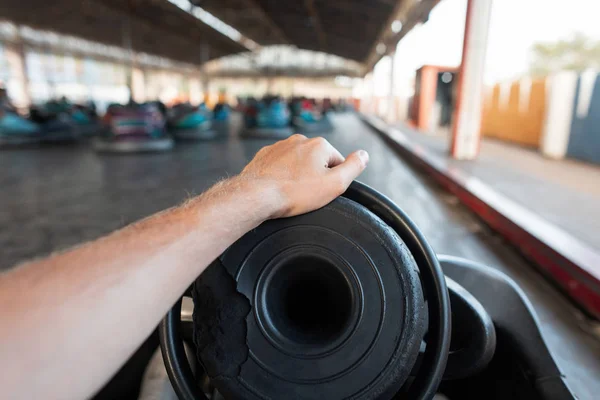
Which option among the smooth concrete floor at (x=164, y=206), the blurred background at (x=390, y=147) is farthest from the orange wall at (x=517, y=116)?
the smooth concrete floor at (x=164, y=206)

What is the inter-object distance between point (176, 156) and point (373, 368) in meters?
6.41

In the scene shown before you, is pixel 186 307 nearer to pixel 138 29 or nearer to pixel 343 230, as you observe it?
pixel 343 230

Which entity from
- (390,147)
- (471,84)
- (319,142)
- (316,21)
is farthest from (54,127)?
(316,21)

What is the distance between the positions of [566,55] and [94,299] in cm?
3503

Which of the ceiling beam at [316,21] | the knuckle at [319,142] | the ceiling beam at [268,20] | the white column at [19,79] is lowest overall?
the knuckle at [319,142]

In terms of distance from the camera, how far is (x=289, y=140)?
28.9 inches

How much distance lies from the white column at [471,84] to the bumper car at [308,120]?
5.40 metres

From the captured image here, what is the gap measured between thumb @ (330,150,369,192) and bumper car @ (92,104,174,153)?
6.99 meters

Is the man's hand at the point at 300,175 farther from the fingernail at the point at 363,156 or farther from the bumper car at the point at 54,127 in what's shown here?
the bumper car at the point at 54,127

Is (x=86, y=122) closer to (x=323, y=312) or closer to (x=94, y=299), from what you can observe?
(x=323, y=312)

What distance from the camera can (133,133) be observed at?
291 inches

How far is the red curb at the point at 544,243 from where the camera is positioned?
1.86 metres

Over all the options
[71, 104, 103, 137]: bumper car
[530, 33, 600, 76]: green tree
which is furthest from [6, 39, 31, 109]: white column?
[530, 33, 600, 76]: green tree

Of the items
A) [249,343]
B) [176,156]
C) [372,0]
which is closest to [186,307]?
[249,343]
